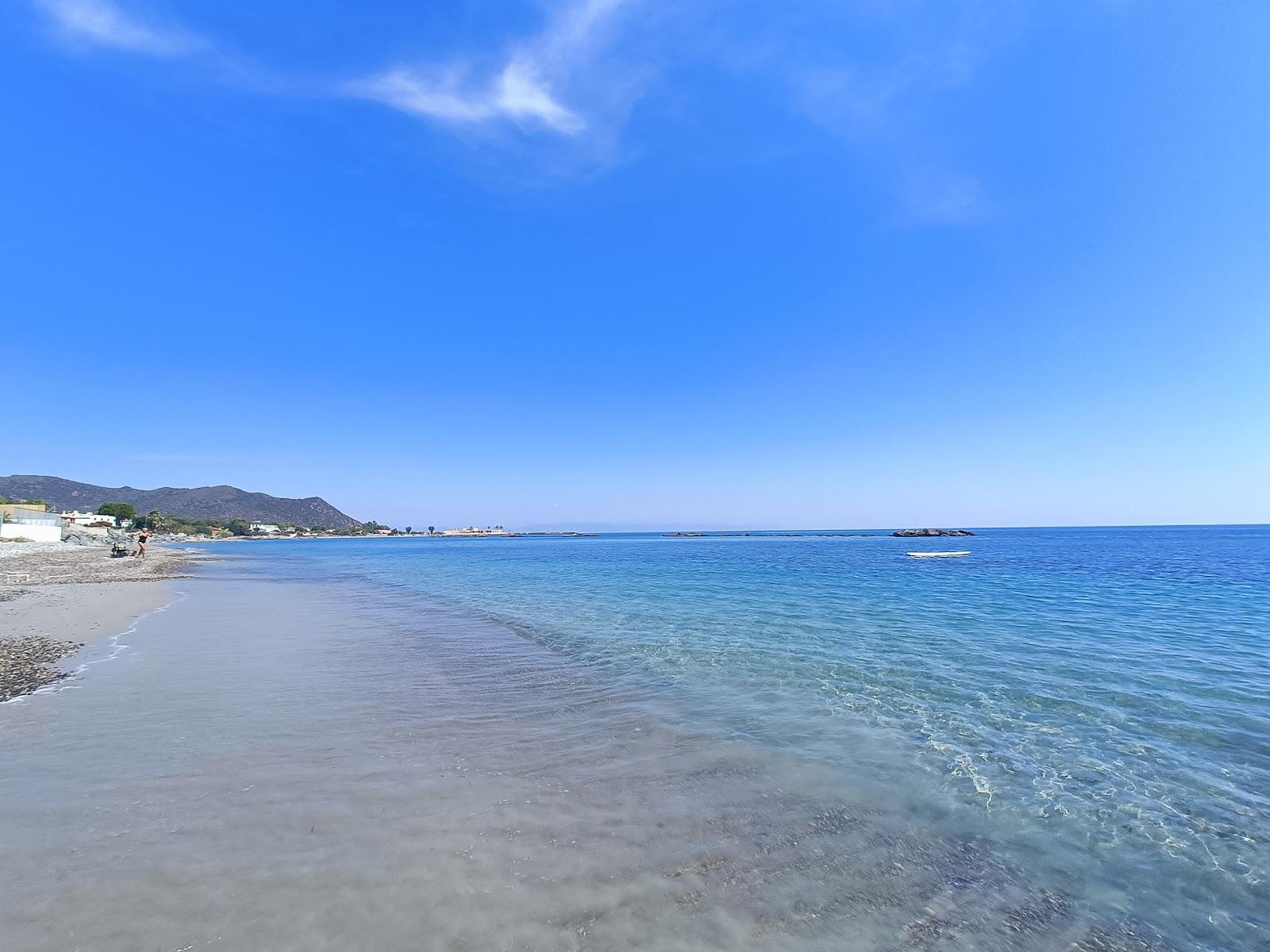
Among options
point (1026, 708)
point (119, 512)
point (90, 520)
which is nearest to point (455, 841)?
point (1026, 708)

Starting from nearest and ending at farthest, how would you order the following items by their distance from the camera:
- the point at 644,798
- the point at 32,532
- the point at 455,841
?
the point at 455,841
the point at 644,798
the point at 32,532

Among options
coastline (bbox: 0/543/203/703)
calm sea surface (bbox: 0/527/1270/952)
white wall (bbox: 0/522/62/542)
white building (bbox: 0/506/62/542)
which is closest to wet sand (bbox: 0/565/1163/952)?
calm sea surface (bbox: 0/527/1270/952)

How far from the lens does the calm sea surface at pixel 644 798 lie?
4.29 metres

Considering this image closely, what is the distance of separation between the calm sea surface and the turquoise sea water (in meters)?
0.06

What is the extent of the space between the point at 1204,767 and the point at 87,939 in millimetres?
12161

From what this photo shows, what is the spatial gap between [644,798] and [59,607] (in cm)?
2487

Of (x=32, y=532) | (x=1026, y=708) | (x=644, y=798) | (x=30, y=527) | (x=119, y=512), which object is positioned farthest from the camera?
(x=119, y=512)

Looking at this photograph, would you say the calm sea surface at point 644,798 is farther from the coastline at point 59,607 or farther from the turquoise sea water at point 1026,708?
the coastline at point 59,607

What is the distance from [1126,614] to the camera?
2019 cm

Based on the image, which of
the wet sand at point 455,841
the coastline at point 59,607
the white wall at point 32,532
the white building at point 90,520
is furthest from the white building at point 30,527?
the wet sand at point 455,841

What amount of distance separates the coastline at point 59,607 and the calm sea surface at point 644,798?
1.11 meters

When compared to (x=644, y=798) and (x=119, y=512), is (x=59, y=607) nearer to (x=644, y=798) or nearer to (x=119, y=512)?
(x=644, y=798)

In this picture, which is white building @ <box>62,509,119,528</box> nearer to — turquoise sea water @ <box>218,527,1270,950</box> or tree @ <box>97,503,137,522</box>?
tree @ <box>97,503,137,522</box>

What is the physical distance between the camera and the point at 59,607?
778 inches
